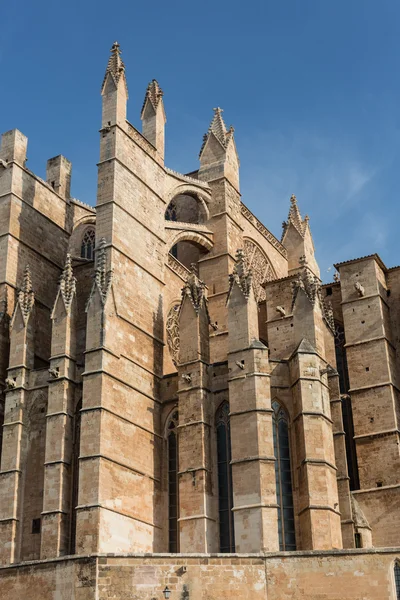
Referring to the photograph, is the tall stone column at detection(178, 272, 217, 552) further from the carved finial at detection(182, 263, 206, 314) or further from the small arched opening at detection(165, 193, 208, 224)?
the small arched opening at detection(165, 193, 208, 224)

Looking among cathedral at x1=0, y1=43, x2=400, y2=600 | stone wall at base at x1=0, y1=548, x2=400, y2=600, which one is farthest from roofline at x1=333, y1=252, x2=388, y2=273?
stone wall at base at x1=0, y1=548, x2=400, y2=600

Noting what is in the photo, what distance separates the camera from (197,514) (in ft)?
67.9

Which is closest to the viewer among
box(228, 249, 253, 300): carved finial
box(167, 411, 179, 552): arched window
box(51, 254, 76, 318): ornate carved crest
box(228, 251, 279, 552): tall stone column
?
box(228, 251, 279, 552): tall stone column

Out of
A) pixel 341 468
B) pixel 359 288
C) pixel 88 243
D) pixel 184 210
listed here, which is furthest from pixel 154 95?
pixel 341 468

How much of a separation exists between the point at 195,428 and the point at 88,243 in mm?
12994

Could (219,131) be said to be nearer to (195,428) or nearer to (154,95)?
(154,95)

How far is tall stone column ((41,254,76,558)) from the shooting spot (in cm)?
2048

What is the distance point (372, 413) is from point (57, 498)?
30.3 feet

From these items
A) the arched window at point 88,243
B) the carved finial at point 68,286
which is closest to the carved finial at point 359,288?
the carved finial at point 68,286

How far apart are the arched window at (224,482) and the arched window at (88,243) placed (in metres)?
12.2

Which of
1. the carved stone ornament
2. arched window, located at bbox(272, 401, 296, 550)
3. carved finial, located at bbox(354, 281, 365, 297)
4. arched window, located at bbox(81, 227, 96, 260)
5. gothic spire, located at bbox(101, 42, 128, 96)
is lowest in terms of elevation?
arched window, located at bbox(272, 401, 296, 550)

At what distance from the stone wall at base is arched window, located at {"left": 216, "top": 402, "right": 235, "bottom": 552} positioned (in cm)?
305

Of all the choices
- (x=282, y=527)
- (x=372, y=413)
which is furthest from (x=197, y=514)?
(x=372, y=413)

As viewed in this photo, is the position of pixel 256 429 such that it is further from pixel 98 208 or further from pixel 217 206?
pixel 217 206
